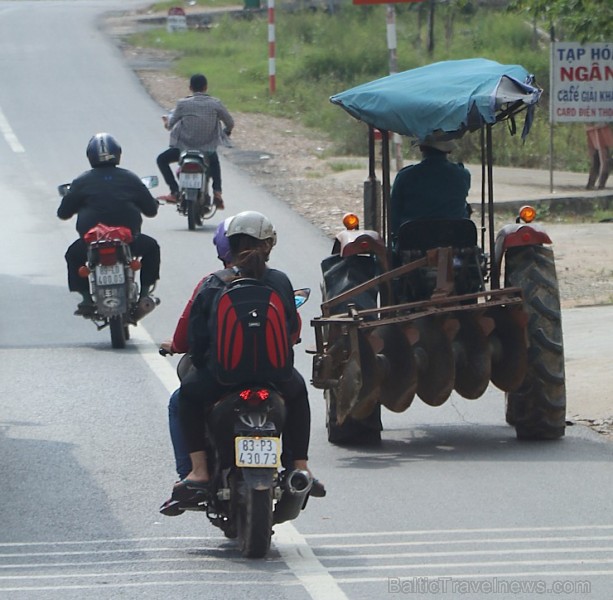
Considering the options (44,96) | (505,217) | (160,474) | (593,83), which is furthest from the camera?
(44,96)

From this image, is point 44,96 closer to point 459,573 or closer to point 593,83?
point 593,83

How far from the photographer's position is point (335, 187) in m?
22.5

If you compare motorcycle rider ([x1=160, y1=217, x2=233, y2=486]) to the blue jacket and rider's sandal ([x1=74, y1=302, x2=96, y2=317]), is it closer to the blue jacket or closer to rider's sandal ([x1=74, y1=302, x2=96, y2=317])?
the blue jacket

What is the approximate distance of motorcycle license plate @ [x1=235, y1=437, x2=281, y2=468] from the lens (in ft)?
22.4

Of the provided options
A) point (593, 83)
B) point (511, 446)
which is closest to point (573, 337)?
point (511, 446)

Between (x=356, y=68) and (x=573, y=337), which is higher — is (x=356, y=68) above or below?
above

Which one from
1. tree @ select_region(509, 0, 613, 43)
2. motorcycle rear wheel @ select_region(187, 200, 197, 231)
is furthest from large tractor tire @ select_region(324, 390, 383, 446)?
motorcycle rear wheel @ select_region(187, 200, 197, 231)

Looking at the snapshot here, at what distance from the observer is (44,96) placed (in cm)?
3247

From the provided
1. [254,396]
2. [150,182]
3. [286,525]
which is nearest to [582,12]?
[150,182]

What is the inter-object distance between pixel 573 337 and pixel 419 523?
229 inches

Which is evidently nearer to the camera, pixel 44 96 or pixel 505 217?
pixel 505 217

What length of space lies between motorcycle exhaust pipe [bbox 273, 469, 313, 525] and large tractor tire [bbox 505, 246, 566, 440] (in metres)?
3.00

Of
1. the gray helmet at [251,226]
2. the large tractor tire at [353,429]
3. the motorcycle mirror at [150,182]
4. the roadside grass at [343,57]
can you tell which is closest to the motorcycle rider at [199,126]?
the roadside grass at [343,57]

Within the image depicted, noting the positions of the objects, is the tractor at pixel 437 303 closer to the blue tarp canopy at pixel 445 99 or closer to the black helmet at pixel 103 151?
the blue tarp canopy at pixel 445 99
